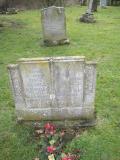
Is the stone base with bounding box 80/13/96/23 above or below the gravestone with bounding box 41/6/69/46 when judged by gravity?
below

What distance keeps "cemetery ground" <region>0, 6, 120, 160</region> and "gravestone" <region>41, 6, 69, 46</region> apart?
1.09ft

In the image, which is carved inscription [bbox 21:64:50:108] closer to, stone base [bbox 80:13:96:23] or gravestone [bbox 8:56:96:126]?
gravestone [bbox 8:56:96:126]

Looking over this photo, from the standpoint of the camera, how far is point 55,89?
17.9 ft

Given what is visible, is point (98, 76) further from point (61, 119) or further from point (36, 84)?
point (36, 84)

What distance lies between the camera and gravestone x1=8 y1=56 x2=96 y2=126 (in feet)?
17.1

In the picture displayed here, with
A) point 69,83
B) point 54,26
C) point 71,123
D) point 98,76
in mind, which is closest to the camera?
point 69,83

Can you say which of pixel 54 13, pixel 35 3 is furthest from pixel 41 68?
pixel 35 3

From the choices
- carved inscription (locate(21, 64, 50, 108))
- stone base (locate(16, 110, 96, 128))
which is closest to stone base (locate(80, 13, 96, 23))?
stone base (locate(16, 110, 96, 128))

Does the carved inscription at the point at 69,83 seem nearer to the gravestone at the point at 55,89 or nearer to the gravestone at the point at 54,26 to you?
the gravestone at the point at 55,89

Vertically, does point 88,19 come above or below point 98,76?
below

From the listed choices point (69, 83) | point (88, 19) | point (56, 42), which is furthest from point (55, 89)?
point (88, 19)

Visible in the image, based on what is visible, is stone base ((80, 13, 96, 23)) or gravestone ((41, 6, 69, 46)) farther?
stone base ((80, 13, 96, 23))

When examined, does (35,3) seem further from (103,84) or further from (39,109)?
(39,109)

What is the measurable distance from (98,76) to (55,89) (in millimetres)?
2744
